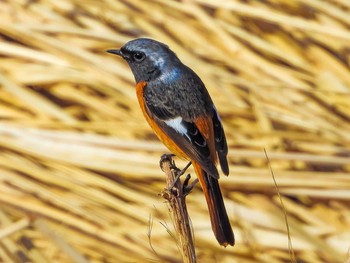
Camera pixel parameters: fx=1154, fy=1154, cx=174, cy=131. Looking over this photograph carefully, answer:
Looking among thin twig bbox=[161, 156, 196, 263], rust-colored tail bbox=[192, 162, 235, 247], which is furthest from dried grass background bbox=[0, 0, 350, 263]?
thin twig bbox=[161, 156, 196, 263]

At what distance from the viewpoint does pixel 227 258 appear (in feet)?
14.7

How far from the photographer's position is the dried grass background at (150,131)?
447 centimetres

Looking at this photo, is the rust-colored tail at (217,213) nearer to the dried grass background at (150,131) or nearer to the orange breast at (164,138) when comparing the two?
the orange breast at (164,138)

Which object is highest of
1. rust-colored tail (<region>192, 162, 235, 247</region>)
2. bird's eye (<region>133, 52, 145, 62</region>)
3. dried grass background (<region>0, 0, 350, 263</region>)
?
bird's eye (<region>133, 52, 145, 62</region>)

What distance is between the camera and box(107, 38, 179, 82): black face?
3.60 meters

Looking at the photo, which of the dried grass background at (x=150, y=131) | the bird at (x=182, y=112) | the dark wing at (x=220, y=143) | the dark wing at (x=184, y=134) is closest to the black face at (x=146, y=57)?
the bird at (x=182, y=112)

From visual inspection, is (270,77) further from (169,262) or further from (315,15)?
(169,262)

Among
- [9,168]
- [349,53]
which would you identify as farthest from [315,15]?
[9,168]

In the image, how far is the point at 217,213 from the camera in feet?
10.1

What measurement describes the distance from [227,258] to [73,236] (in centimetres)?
61

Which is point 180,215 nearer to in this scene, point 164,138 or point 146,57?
point 164,138

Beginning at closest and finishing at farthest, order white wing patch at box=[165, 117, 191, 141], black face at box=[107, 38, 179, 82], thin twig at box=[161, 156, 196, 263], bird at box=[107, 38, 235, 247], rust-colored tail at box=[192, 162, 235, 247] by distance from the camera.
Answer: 1. thin twig at box=[161, 156, 196, 263]
2. rust-colored tail at box=[192, 162, 235, 247]
3. bird at box=[107, 38, 235, 247]
4. white wing patch at box=[165, 117, 191, 141]
5. black face at box=[107, 38, 179, 82]

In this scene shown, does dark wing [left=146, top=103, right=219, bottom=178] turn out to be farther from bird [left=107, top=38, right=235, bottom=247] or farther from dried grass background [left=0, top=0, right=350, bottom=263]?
dried grass background [left=0, top=0, right=350, bottom=263]

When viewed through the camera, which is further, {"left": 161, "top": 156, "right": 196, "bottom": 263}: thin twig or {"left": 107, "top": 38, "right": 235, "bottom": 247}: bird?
{"left": 107, "top": 38, "right": 235, "bottom": 247}: bird
